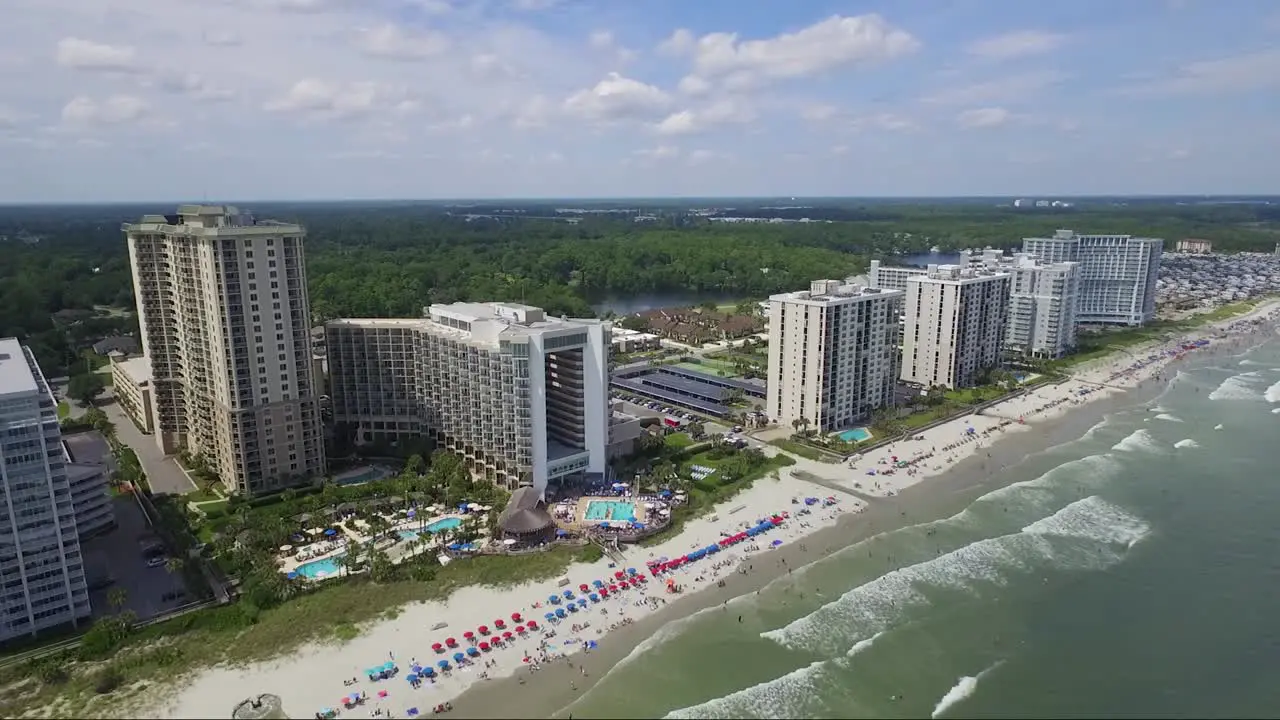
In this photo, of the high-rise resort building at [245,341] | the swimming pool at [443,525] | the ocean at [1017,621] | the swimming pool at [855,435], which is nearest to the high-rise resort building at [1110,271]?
the swimming pool at [855,435]

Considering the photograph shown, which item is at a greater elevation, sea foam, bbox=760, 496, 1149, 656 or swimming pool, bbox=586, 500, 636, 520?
swimming pool, bbox=586, 500, 636, 520

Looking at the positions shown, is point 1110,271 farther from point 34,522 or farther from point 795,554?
point 34,522

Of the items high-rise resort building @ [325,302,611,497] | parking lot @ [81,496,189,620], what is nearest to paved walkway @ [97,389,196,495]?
parking lot @ [81,496,189,620]

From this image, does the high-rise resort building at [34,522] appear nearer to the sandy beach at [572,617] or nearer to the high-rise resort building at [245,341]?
the sandy beach at [572,617]

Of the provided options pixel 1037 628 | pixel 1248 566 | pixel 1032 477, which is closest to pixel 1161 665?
pixel 1037 628

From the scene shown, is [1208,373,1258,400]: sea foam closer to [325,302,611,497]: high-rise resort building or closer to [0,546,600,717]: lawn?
[325,302,611,497]: high-rise resort building

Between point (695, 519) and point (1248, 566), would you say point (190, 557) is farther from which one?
point (1248, 566)

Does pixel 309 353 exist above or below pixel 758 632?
above
